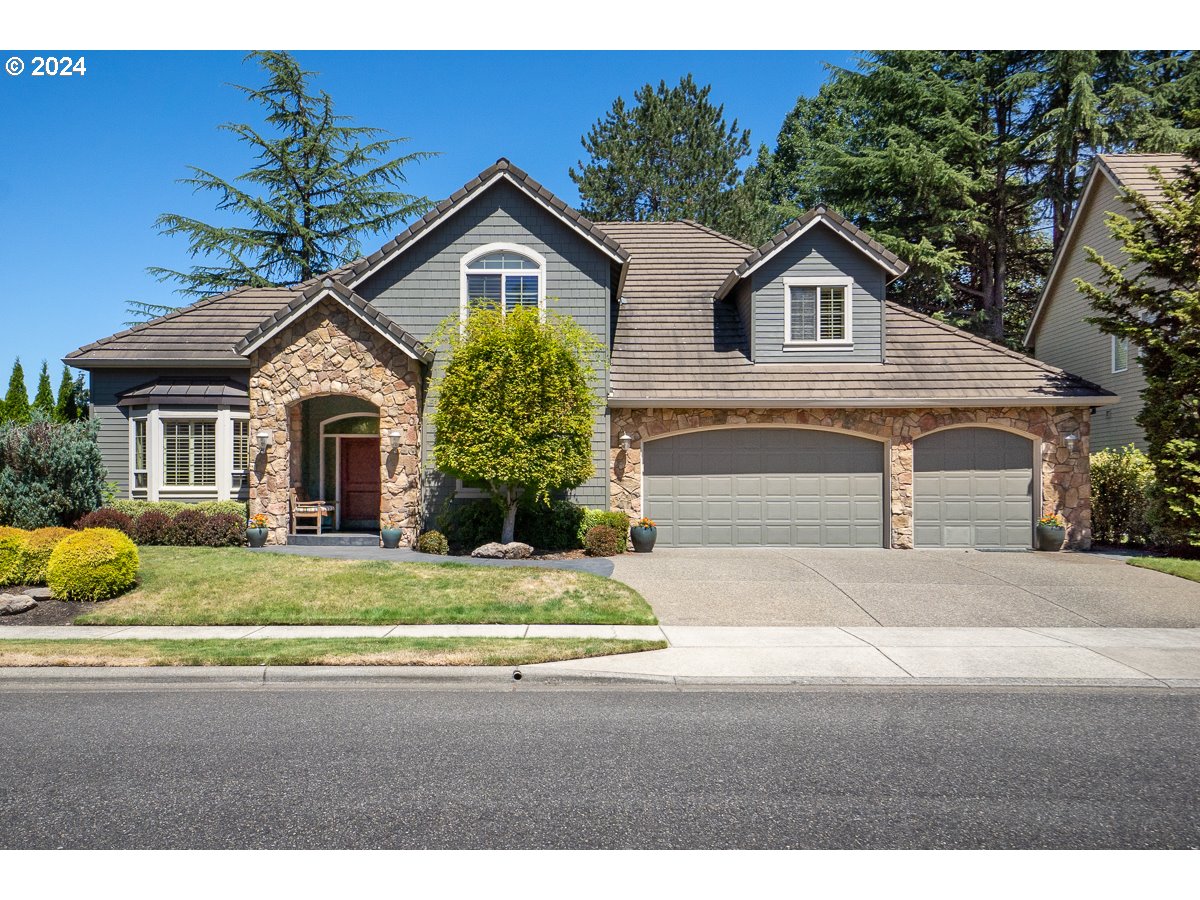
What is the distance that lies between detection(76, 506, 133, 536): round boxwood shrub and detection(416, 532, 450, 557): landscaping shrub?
639 centimetres

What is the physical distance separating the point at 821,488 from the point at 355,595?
10537mm

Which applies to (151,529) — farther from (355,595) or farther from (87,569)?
(355,595)

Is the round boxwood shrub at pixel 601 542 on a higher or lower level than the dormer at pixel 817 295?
lower

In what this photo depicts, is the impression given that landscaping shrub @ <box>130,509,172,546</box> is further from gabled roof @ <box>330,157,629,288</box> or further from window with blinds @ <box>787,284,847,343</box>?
window with blinds @ <box>787,284,847,343</box>

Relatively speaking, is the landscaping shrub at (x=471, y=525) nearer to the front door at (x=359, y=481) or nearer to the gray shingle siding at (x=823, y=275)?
the front door at (x=359, y=481)

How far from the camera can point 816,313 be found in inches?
689

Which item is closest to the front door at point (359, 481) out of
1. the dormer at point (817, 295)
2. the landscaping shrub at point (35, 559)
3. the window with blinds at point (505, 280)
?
the window with blinds at point (505, 280)

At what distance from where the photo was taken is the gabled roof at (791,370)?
16.2 meters

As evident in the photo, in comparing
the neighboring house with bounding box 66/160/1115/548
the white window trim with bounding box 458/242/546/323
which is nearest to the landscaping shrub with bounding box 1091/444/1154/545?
the neighboring house with bounding box 66/160/1115/548

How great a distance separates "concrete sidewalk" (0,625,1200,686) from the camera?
23.9 feet

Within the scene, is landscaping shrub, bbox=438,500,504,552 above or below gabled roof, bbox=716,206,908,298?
below

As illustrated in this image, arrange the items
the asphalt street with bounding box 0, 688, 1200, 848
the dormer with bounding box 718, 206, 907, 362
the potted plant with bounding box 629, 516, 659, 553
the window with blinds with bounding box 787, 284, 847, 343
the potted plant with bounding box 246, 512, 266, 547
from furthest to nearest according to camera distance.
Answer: the window with blinds with bounding box 787, 284, 847, 343, the dormer with bounding box 718, 206, 907, 362, the potted plant with bounding box 629, 516, 659, 553, the potted plant with bounding box 246, 512, 266, 547, the asphalt street with bounding box 0, 688, 1200, 848

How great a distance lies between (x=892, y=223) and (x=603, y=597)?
82.0 ft

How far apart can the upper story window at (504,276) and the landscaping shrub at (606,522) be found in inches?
195
